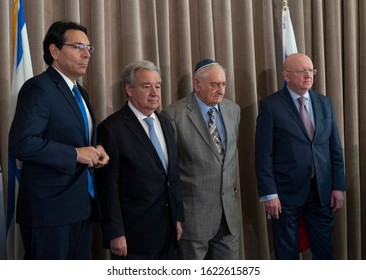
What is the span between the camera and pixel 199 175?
2.78m

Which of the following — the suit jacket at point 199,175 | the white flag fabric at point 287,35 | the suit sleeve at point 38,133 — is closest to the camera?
the suit sleeve at point 38,133

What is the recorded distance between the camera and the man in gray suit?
9.11ft

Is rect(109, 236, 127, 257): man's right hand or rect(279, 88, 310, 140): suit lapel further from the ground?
rect(279, 88, 310, 140): suit lapel

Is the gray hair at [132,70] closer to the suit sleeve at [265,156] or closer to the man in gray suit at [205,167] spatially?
the man in gray suit at [205,167]

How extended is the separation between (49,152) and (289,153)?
146 cm

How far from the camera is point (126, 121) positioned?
2.54m

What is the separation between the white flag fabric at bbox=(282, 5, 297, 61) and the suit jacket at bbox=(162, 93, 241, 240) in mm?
941

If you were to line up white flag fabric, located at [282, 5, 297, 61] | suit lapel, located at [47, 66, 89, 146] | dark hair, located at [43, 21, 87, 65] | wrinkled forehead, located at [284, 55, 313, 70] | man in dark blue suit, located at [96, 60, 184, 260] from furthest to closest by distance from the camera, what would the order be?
white flag fabric, located at [282, 5, 297, 61] → wrinkled forehead, located at [284, 55, 313, 70] → man in dark blue suit, located at [96, 60, 184, 260] → dark hair, located at [43, 21, 87, 65] → suit lapel, located at [47, 66, 89, 146]

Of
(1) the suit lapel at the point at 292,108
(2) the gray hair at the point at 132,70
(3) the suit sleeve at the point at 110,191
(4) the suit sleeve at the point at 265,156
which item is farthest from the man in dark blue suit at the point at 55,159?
(1) the suit lapel at the point at 292,108

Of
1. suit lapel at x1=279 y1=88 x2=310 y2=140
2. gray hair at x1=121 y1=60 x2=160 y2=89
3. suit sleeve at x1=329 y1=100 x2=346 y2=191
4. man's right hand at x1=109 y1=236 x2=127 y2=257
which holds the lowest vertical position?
man's right hand at x1=109 y1=236 x2=127 y2=257

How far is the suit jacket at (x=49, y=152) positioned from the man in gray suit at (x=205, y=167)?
28.1 inches

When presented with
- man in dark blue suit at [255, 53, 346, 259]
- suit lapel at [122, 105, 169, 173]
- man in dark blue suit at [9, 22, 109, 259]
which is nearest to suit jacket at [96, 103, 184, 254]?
suit lapel at [122, 105, 169, 173]

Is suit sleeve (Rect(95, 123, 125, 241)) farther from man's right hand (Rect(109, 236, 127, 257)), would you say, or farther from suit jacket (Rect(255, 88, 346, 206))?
suit jacket (Rect(255, 88, 346, 206))

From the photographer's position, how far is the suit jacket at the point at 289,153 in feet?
9.56
